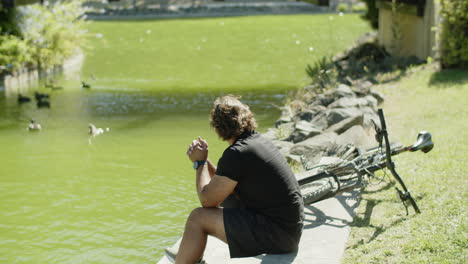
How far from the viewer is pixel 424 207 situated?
560 cm

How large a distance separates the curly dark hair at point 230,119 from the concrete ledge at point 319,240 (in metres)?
1.00

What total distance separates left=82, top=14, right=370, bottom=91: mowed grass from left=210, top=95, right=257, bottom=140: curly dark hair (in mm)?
13207

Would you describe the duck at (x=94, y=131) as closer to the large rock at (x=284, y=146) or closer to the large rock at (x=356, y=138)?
the large rock at (x=284, y=146)

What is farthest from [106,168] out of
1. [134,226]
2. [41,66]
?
[41,66]

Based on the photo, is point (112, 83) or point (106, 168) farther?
point (112, 83)

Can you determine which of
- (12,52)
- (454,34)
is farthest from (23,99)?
(454,34)

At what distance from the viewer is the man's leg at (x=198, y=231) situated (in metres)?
4.34

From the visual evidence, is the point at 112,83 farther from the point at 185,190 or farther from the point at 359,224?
the point at 359,224

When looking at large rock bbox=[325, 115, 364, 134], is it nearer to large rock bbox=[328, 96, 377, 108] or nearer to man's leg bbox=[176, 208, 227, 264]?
large rock bbox=[328, 96, 377, 108]

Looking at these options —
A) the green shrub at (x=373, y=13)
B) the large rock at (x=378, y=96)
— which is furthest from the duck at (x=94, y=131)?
the green shrub at (x=373, y=13)

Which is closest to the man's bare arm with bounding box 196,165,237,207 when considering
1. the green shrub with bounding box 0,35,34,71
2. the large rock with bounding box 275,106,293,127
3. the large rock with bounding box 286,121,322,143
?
the large rock with bounding box 286,121,322,143

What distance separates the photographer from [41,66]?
65.6 feet

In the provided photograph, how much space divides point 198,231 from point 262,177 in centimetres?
59

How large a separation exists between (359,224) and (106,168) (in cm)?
524
